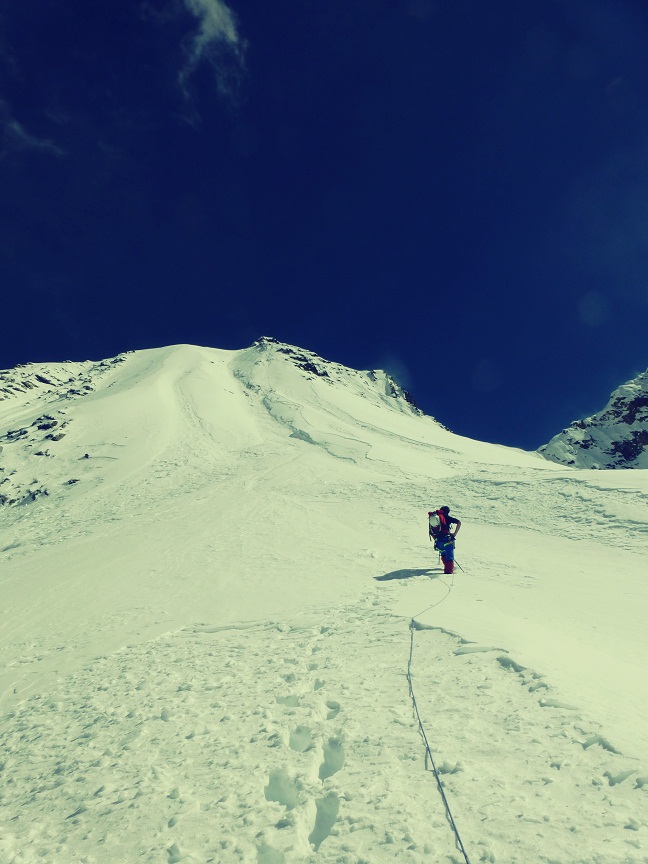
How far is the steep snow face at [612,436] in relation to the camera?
163900 millimetres

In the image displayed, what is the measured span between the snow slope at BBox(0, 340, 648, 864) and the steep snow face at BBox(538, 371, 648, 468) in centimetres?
16618

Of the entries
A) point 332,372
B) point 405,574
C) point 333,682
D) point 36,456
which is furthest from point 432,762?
point 332,372

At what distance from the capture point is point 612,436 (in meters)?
172

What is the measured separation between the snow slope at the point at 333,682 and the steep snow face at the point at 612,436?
166181mm

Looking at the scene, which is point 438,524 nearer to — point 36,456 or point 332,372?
point 36,456

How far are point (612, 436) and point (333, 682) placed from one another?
197 meters

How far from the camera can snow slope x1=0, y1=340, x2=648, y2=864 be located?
4.20 m

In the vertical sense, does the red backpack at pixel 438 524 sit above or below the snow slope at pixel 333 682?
above

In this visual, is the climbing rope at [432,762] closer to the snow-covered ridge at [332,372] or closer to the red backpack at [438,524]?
the red backpack at [438,524]

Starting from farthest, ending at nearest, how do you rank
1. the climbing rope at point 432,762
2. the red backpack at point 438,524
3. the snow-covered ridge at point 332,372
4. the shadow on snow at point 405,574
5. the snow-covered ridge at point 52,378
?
the snow-covered ridge at point 332,372
the snow-covered ridge at point 52,378
the red backpack at point 438,524
the shadow on snow at point 405,574
the climbing rope at point 432,762

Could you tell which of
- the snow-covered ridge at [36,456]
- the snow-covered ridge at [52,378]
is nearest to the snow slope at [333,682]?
the snow-covered ridge at [36,456]

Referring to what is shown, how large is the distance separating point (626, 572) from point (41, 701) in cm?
1398

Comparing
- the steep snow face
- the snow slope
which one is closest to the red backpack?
the snow slope

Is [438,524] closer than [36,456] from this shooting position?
Yes
